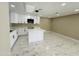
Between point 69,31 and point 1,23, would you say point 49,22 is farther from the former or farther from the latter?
point 1,23

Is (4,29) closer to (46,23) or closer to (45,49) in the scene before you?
(45,49)

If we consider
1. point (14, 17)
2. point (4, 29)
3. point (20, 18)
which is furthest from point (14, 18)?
point (4, 29)

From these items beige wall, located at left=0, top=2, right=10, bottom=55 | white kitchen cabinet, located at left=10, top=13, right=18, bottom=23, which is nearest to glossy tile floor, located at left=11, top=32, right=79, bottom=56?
beige wall, located at left=0, top=2, right=10, bottom=55

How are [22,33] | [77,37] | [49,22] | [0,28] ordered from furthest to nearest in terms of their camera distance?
[49,22], [22,33], [77,37], [0,28]

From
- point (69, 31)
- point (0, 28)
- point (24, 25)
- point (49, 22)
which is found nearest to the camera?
point (0, 28)

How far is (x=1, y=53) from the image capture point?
1088mm

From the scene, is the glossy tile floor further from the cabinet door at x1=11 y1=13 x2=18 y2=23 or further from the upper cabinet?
the upper cabinet

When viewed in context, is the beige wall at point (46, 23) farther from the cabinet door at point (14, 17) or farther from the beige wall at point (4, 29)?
the beige wall at point (4, 29)

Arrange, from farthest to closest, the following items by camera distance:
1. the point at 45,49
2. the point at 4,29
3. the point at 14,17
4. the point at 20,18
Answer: the point at 20,18 < the point at 14,17 < the point at 45,49 < the point at 4,29

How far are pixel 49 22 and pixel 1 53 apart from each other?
43.8ft

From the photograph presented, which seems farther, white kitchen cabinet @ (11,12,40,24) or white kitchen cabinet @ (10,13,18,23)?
white kitchen cabinet @ (11,12,40,24)

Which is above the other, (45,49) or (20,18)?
(20,18)

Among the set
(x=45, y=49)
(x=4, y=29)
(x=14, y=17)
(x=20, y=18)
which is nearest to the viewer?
(x=4, y=29)

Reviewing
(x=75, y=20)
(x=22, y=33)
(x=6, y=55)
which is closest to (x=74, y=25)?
(x=75, y=20)
